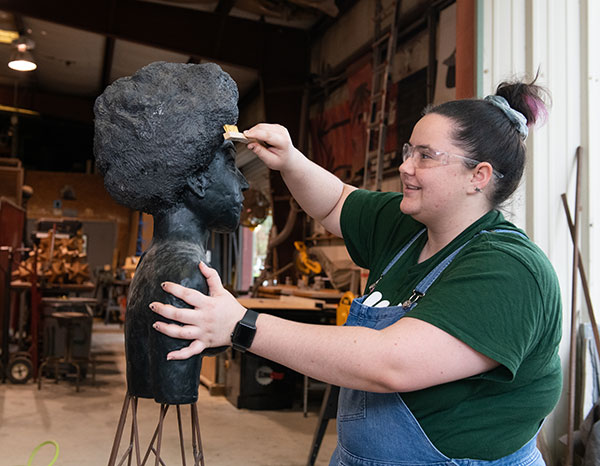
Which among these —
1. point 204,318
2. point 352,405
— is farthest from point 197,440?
point 204,318

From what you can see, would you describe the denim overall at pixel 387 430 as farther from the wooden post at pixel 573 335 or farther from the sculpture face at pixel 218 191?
the wooden post at pixel 573 335

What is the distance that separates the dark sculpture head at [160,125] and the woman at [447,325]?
0.13 meters

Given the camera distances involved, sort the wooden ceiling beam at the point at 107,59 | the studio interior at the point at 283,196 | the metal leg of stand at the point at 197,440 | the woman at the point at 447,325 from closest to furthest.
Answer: the woman at the point at 447,325 < the metal leg of stand at the point at 197,440 < the studio interior at the point at 283,196 < the wooden ceiling beam at the point at 107,59

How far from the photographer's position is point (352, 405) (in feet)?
4.68

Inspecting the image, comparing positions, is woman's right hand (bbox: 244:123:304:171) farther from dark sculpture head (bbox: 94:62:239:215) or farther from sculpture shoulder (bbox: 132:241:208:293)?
sculpture shoulder (bbox: 132:241:208:293)

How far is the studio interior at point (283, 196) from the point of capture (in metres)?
2.80

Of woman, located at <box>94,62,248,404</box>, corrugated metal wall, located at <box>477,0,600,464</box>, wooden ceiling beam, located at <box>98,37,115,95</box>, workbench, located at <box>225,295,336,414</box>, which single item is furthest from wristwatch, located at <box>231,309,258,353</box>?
wooden ceiling beam, located at <box>98,37,115,95</box>

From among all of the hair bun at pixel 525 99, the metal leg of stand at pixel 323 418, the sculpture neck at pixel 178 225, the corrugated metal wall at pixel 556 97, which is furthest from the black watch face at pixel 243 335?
the metal leg of stand at pixel 323 418

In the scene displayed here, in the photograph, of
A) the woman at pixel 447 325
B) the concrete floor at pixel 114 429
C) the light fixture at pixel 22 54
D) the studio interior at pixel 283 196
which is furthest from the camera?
the light fixture at pixel 22 54

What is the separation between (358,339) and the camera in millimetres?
1162

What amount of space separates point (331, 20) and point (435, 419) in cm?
707

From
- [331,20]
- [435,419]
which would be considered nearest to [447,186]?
[435,419]

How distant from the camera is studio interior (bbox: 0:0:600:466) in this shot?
110 inches

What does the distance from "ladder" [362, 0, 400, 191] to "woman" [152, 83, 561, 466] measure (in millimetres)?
3915
